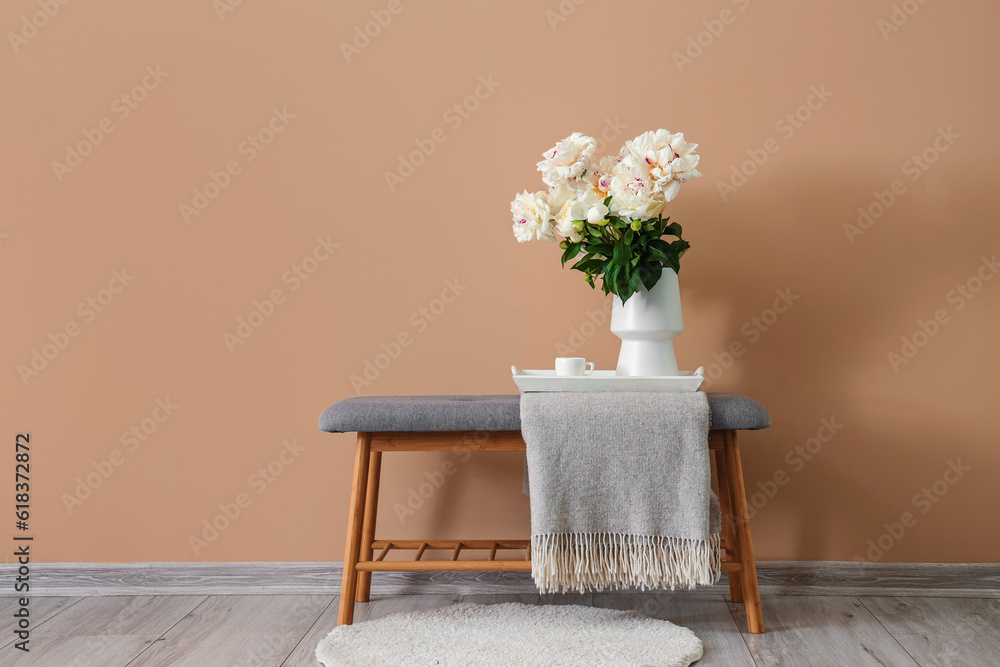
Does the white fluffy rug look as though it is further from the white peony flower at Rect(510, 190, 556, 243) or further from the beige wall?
the white peony flower at Rect(510, 190, 556, 243)

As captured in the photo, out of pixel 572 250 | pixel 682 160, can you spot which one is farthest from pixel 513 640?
pixel 682 160

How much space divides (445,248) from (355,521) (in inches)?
26.9

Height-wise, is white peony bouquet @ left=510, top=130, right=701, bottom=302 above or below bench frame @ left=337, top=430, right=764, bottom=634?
above

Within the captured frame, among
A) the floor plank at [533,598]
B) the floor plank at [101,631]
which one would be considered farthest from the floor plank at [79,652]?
the floor plank at [533,598]

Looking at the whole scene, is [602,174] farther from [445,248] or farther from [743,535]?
[743,535]

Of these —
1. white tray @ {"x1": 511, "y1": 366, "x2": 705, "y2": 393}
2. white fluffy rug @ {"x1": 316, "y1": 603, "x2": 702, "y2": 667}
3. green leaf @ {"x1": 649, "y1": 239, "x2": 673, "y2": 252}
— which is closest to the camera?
white fluffy rug @ {"x1": 316, "y1": 603, "x2": 702, "y2": 667}

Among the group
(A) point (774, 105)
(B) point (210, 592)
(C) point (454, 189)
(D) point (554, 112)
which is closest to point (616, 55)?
(D) point (554, 112)

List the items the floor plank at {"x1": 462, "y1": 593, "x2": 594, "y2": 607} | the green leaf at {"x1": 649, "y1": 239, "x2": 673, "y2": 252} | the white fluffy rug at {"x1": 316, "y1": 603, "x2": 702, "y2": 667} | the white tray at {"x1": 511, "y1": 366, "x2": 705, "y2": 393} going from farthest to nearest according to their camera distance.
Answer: the floor plank at {"x1": 462, "y1": 593, "x2": 594, "y2": 607}, the green leaf at {"x1": 649, "y1": 239, "x2": 673, "y2": 252}, the white tray at {"x1": 511, "y1": 366, "x2": 705, "y2": 393}, the white fluffy rug at {"x1": 316, "y1": 603, "x2": 702, "y2": 667}

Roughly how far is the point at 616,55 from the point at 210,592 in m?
1.62

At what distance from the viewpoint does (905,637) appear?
1.40 m

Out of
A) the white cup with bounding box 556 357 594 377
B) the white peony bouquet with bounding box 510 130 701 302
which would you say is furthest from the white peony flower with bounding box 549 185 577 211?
the white cup with bounding box 556 357 594 377

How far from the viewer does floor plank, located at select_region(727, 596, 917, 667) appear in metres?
1.30

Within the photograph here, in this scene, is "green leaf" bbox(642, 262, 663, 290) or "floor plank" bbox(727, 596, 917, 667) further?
"green leaf" bbox(642, 262, 663, 290)

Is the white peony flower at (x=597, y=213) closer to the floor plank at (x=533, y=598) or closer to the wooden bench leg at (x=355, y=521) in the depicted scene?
the wooden bench leg at (x=355, y=521)
